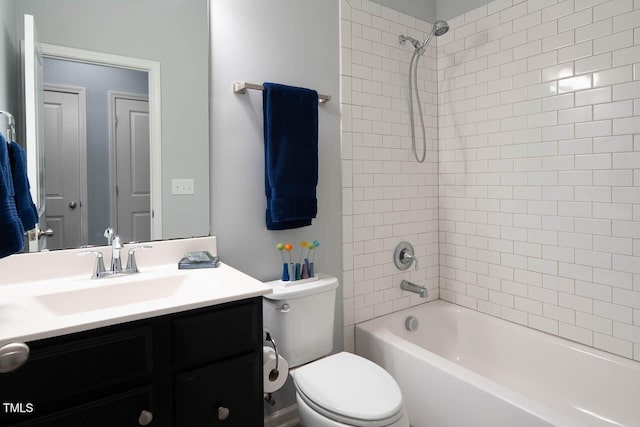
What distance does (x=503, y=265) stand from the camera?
224 centimetres

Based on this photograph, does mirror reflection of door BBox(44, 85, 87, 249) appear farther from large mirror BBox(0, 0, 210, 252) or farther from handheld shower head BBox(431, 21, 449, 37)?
handheld shower head BBox(431, 21, 449, 37)

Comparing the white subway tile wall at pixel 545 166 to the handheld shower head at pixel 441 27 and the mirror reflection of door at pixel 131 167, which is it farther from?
the mirror reflection of door at pixel 131 167

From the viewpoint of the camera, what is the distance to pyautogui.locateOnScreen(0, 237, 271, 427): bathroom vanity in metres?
0.90

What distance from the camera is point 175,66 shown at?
5.24 feet

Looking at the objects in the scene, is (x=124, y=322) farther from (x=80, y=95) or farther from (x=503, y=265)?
(x=503, y=265)

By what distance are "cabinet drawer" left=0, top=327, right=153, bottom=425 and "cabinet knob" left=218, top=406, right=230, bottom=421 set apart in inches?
10.0

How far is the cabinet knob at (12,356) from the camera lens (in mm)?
818

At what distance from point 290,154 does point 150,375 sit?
1.09 meters

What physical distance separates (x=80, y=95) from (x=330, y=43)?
4.16 feet

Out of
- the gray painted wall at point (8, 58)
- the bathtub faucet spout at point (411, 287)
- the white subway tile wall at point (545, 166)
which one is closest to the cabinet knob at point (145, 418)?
the gray painted wall at point (8, 58)

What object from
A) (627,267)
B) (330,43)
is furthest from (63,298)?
(627,267)

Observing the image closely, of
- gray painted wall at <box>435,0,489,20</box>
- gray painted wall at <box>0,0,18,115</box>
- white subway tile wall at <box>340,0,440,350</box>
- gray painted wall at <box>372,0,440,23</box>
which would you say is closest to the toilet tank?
white subway tile wall at <box>340,0,440,350</box>

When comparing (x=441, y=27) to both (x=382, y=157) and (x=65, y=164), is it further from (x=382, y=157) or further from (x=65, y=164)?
(x=65, y=164)

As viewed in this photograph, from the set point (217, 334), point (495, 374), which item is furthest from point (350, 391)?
point (495, 374)
